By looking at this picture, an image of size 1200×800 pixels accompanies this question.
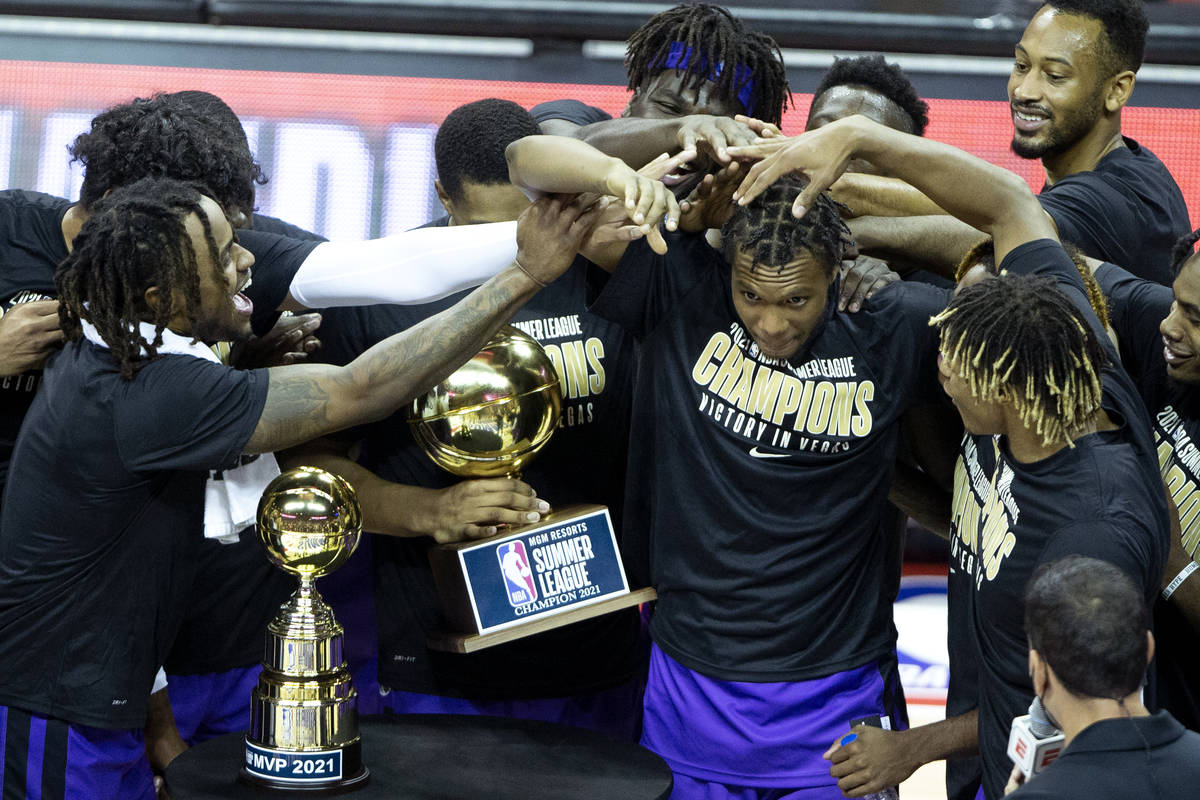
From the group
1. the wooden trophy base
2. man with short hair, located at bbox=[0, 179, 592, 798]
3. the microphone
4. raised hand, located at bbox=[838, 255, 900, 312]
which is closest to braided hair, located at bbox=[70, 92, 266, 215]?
man with short hair, located at bbox=[0, 179, 592, 798]

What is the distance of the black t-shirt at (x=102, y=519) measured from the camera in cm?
216

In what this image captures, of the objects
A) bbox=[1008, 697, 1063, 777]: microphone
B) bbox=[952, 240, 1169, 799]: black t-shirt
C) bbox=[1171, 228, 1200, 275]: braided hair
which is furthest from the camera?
bbox=[1171, 228, 1200, 275]: braided hair

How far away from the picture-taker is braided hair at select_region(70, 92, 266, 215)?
2.65m

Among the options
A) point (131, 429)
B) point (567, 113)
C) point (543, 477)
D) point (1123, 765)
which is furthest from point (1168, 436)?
point (131, 429)

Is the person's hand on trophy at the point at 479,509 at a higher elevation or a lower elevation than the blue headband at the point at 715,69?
lower

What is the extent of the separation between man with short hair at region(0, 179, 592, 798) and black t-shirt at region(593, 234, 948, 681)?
268 mm

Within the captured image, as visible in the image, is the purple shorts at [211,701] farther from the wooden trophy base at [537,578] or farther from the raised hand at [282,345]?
the raised hand at [282,345]

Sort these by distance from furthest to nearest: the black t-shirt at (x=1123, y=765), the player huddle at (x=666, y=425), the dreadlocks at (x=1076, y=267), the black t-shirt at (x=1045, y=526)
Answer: the dreadlocks at (x=1076, y=267) < the player huddle at (x=666, y=425) < the black t-shirt at (x=1045, y=526) < the black t-shirt at (x=1123, y=765)

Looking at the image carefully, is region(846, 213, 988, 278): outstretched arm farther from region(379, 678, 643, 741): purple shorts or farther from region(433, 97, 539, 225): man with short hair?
region(379, 678, 643, 741): purple shorts

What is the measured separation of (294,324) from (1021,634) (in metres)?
1.46

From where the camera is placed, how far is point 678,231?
2.45m

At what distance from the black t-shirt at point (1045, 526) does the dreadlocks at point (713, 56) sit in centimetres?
83

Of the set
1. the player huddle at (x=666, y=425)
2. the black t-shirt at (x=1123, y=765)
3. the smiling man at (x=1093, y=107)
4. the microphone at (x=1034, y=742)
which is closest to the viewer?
the black t-shirt at (x=1123, y=765)

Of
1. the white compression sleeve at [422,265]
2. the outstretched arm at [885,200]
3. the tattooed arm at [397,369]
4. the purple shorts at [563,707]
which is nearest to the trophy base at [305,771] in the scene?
the tattooed arm at [397,369]
